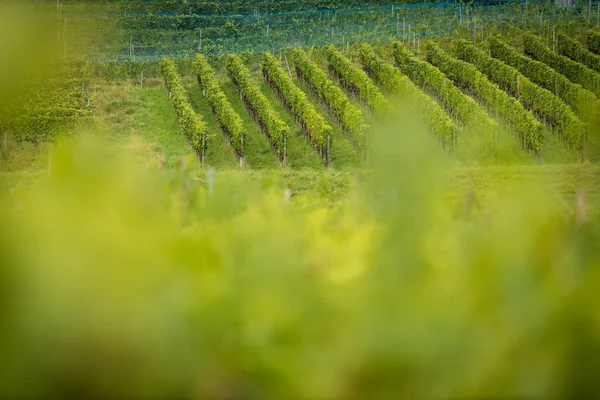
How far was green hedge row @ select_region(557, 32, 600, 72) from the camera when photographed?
Result: 2662cm

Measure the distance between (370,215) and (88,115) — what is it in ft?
79.4

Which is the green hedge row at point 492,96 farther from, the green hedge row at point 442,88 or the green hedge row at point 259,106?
the green hedge row at point 259,106

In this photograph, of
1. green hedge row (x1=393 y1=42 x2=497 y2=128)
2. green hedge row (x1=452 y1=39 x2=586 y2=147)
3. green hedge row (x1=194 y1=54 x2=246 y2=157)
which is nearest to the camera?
green hedge row (x1=452 y1=39 x2=586 y2=147)

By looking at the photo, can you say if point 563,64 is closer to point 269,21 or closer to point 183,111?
point 183,111

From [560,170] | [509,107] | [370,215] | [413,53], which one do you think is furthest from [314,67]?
[370,215]

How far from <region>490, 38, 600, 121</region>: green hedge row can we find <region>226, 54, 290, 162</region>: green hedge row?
28.0ft

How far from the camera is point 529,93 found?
24.2 metres

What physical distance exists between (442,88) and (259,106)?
5.84 meters

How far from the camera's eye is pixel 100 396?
705 millimetres

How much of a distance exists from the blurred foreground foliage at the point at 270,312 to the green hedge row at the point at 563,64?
970 inches

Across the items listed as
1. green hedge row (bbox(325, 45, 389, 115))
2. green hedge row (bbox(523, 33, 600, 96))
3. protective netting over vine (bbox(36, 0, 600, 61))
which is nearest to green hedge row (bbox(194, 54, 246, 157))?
protective netting over vine (bbox(36, 0, 600, 61))

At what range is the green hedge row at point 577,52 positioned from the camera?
87.3ft

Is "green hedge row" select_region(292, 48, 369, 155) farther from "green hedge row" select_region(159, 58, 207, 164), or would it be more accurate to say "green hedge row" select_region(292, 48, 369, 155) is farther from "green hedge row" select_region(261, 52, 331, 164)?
"green hedge row" select_region(159, 58, 207, 164)

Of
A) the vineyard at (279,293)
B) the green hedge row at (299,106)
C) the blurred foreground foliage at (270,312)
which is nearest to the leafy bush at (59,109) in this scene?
the green hedge row at (299,106)
